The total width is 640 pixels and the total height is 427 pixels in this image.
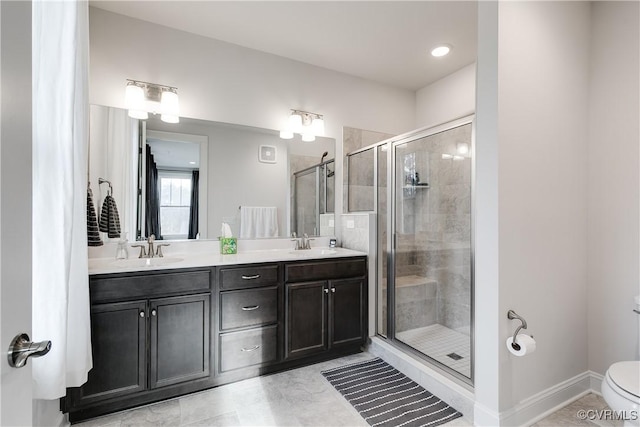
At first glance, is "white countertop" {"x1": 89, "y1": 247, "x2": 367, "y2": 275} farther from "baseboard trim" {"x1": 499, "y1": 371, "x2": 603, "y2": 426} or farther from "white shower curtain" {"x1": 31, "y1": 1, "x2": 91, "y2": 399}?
"baseboard trim" {"x1": 499, "y1": 371, "x2": 603, "y2": 426}

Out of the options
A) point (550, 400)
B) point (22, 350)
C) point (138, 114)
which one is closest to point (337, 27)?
point (138, 114)

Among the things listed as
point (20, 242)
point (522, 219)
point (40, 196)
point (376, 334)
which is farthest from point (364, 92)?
point (20, 242)

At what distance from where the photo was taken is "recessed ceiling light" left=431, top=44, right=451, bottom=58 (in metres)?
2.60

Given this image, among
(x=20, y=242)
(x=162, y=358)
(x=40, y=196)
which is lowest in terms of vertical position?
(x=162, y=358)

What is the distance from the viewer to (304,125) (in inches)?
113

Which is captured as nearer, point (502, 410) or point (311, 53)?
point (502, 410)

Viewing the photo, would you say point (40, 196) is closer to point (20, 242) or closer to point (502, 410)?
point (20, 242)

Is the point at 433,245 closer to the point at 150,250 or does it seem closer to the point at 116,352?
the point at 150,250

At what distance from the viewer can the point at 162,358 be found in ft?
6.02

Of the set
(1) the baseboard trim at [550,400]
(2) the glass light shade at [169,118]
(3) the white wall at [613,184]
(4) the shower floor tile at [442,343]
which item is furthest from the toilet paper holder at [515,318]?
(2) the glass light shade at [169,118]

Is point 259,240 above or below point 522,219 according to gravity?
below

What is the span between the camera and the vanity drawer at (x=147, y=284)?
5.56 feet

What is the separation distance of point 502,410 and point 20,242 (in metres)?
2.10

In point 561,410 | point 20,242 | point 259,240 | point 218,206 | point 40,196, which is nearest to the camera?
point 20,242
